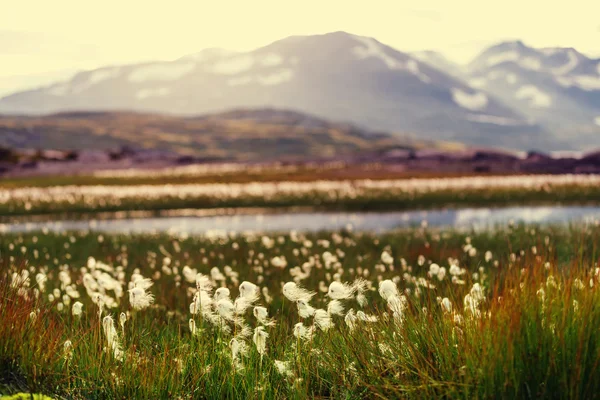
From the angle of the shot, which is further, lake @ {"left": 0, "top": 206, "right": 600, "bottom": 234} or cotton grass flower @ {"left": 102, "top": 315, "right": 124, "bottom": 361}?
lake @ {"left": 0, "top": 206, "right": 600, "bottom": 234}

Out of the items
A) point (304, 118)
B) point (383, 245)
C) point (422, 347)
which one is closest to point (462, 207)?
point (383, 245)

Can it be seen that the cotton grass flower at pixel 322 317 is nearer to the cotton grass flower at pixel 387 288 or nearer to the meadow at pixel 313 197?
the cotton grass flower at pixel 387 288

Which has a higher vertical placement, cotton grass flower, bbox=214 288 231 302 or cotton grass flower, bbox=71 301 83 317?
cotton grass flower, bbox=214 288 231 302

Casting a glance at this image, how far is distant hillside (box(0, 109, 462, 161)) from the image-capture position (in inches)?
4373

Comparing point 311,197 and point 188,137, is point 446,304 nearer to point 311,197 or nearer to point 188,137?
point 311,197

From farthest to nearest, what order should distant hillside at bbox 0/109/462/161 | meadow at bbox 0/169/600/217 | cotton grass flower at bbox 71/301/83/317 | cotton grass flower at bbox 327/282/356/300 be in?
distant hillside at bbox 0/109/462/161, meadow at bbox 0/169/600/217, cotton grass flower at bbox 71/301/83/317, cotton grass flower at bbox 327/282/356/300

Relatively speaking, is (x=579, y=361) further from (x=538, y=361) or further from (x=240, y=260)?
(x=240, y=260)

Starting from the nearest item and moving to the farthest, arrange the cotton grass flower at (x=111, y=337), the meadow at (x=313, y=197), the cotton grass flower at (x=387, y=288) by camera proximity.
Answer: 1. the cotton grass flower at (x=387, y=288)
2. the cotton grass flower at (x=111, y=337)
3. the meadow at (x=313, y=197)

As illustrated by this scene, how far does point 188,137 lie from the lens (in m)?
128

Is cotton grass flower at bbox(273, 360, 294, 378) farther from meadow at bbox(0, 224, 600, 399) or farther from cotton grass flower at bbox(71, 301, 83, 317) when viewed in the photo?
cotton grass flower at bbox(71, 301, 83, 317)

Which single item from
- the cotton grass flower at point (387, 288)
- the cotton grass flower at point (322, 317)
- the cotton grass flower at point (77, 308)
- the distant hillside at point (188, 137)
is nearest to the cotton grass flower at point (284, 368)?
the cotton grass flower at point (322, 317)

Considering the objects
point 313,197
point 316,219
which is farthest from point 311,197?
point 316,219

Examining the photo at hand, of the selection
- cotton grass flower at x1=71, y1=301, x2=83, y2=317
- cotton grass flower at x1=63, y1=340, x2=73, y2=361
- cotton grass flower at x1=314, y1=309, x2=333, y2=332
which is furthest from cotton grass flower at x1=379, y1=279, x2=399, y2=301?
cotton grass flower at x1=71, y1=301, x2=83, y2=317

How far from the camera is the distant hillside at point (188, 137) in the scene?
364ft
